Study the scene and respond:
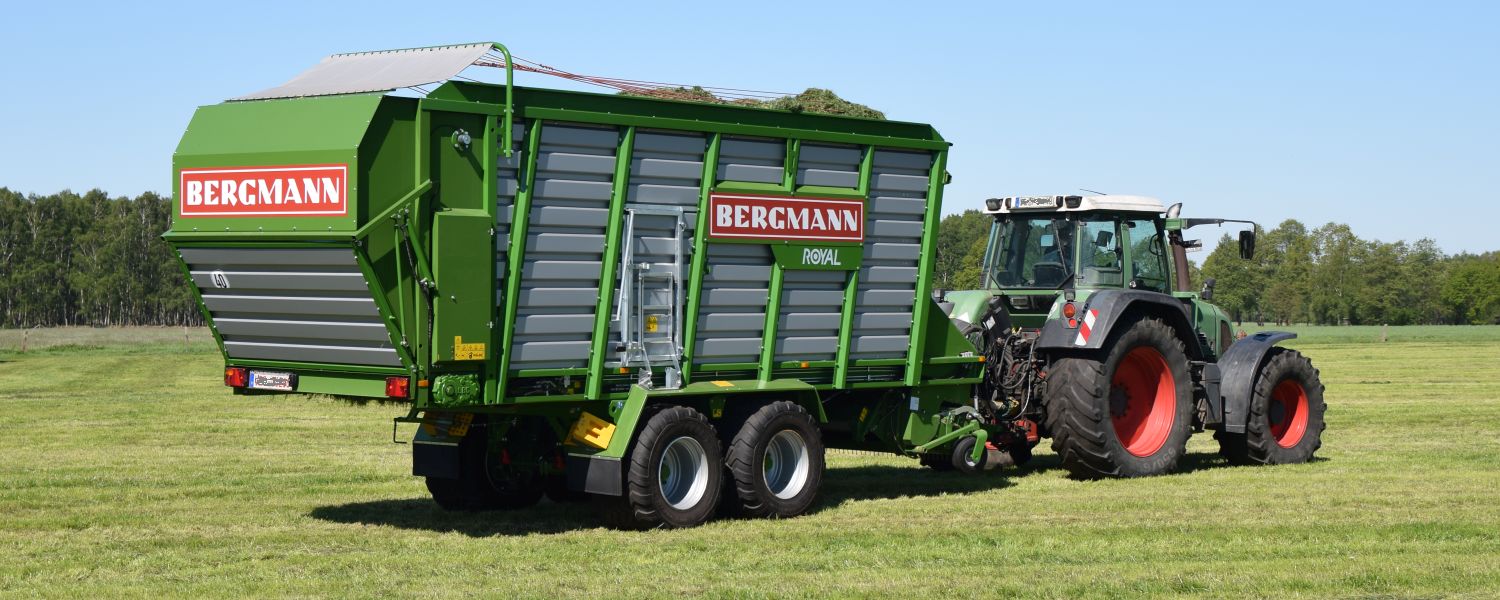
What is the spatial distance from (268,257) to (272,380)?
3.16 ft

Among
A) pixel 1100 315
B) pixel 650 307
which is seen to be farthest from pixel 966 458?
Answer: pixel 650 307

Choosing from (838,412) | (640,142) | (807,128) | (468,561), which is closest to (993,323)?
(838,412)

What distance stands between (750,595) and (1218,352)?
30.3ft

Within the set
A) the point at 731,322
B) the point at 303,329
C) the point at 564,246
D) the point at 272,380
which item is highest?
the point at 564,246

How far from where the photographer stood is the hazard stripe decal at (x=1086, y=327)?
1434 cm

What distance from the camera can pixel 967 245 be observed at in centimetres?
4875

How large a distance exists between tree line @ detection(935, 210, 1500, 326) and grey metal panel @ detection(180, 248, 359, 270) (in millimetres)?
136055

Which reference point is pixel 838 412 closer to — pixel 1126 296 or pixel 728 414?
pixel 728 414

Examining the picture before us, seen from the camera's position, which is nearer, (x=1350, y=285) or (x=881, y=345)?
(x=881, y=345)

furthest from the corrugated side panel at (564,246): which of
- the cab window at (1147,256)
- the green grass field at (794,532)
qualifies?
the cab window at (1147,256)

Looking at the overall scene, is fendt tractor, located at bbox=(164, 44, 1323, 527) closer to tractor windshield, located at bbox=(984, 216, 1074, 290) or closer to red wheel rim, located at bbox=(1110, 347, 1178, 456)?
red wheel rim, located at bbox=(1110, 347, 1178, 456)

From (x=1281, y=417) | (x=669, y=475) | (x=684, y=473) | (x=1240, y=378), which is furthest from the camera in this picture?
(x=1281, y=417)

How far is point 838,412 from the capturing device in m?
13.5

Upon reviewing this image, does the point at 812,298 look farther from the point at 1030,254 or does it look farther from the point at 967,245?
the point at 967,245
